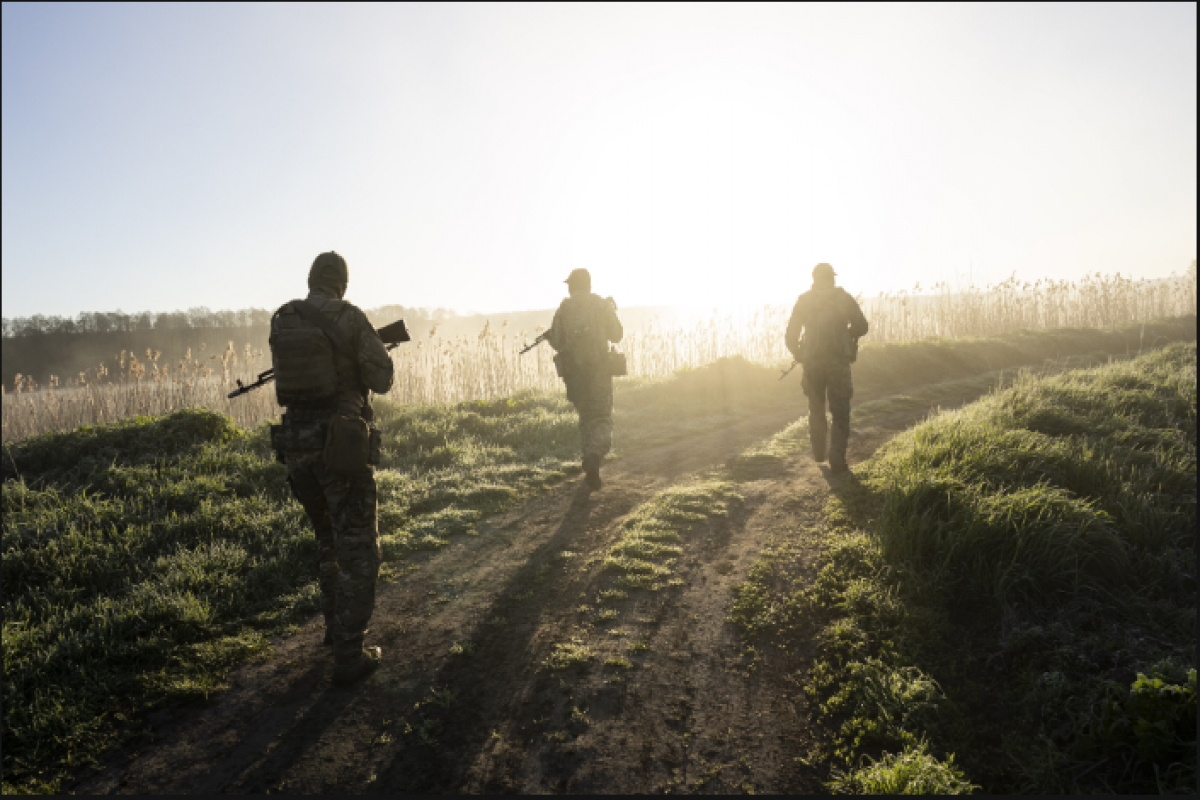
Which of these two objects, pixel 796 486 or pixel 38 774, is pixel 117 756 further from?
pixel 796 486

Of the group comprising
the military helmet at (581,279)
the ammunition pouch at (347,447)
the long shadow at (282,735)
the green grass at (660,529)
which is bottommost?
the long shadow at (282,735)

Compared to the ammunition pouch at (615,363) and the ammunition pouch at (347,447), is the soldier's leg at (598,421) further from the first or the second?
the ammunition pouch at (347,447)

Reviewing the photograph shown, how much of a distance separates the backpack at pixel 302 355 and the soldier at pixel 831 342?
16.7 ft

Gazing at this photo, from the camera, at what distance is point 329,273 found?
11.6 ft

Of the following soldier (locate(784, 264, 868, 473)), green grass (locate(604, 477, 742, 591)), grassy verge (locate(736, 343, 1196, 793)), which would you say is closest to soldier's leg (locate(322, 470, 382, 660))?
green grass (locate(604, 477, 742, 591))

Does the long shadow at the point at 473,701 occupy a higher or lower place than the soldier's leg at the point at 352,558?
lower

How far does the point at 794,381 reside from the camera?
1333cm

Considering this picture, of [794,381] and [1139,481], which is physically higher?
[794,381]

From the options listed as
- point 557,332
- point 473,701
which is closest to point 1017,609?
point 473,701

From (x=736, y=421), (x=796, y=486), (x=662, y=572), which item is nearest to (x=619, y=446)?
(x=736, y=421)

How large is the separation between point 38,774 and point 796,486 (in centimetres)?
599

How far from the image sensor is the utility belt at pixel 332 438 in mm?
3223

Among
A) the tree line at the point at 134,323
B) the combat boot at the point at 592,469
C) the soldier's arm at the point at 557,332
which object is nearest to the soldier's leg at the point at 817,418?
the combat boot at the point at 592,469

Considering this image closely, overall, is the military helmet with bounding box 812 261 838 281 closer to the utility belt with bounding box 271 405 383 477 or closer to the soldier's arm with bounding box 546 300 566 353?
the soldier's arm with bounding box 546 300 566 353
